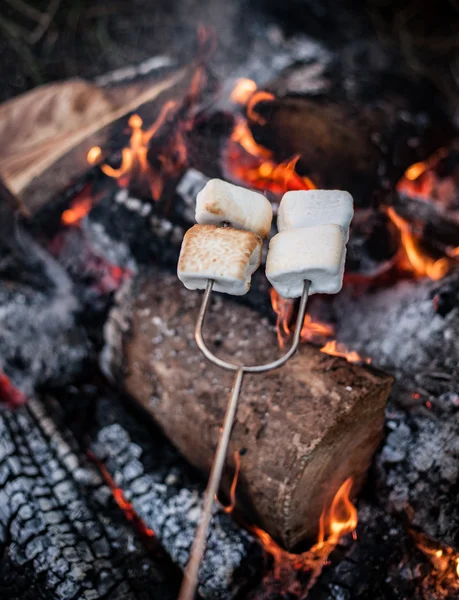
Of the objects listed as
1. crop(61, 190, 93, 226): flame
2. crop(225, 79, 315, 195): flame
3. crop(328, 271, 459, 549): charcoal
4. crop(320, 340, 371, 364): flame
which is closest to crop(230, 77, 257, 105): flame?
crop(225, 79, 315, 195): flame

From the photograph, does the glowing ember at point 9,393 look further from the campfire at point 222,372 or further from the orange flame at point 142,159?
the orange flame at point 142,159

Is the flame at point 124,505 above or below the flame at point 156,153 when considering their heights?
below

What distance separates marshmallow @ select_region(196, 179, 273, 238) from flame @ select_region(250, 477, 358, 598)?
1.17 m

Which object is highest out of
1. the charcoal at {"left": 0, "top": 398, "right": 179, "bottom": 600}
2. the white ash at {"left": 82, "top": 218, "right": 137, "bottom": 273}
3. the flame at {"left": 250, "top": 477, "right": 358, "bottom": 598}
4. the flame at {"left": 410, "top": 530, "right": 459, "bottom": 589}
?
the white ash at {"left": 82, "top": 218, "right": 137, "bottom": 273}

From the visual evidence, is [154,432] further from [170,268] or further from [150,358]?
[170,268]

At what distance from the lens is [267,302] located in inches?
86.4

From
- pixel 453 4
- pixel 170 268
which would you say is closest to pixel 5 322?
pixel 170 268

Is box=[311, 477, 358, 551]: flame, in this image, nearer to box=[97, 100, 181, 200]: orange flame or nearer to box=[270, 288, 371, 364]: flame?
box=[270, 288, 371, 364]: flame

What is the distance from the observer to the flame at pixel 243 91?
2.91 meters

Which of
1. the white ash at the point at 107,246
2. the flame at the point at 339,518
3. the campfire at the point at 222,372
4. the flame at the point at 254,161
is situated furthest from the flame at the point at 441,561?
the white ash at the point at 107,246

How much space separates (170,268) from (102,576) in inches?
54.7

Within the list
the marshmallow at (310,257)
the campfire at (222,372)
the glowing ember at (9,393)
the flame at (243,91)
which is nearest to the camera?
the marshmallow at (310,257)

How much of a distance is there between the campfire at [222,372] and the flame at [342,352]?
0.02 metres

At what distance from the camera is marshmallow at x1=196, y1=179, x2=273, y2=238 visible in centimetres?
170
